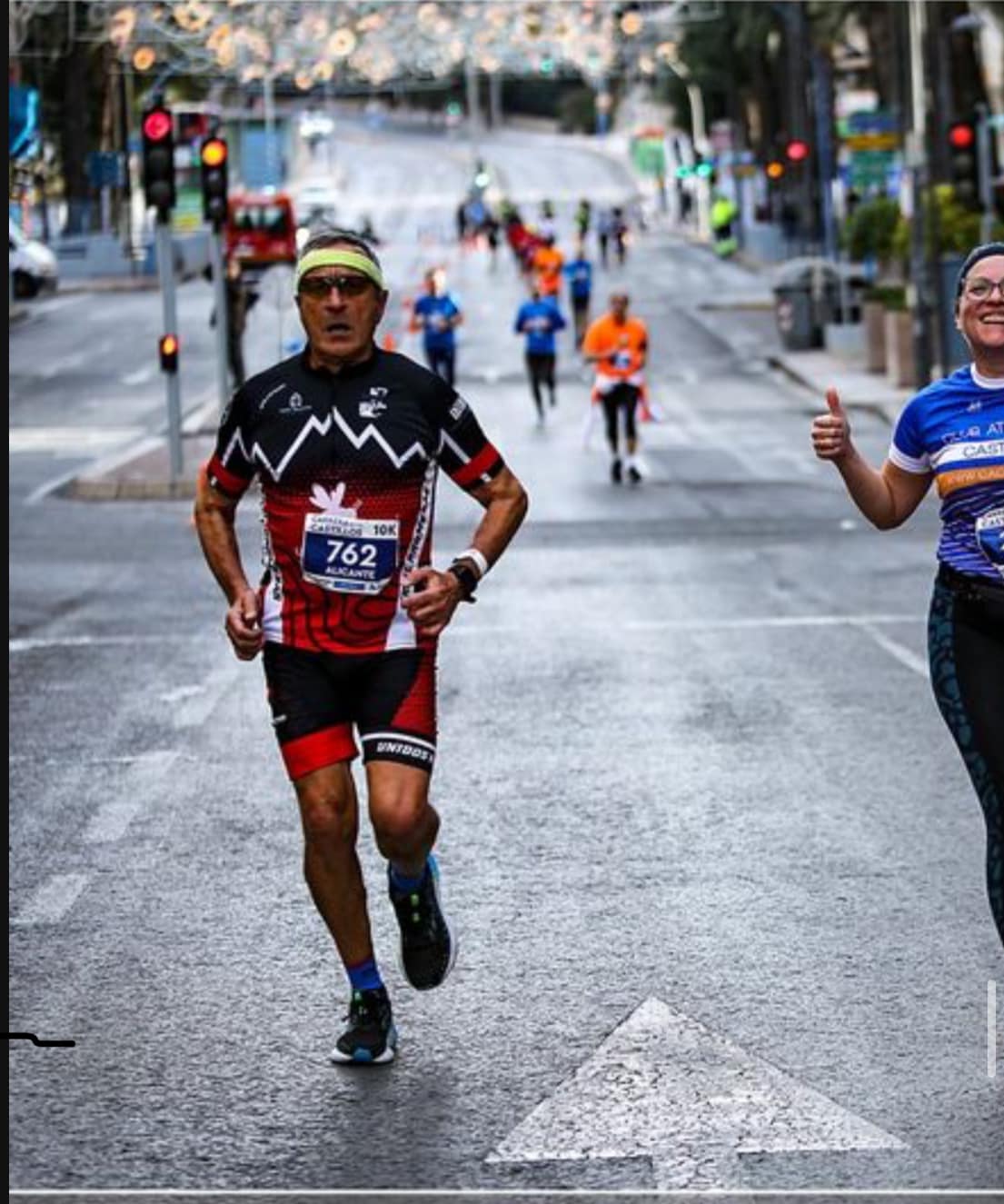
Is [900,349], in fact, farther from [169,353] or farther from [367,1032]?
[367,1032]

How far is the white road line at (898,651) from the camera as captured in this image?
15.7m

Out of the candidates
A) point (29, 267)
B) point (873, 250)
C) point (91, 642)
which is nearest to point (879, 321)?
point (873, 250)

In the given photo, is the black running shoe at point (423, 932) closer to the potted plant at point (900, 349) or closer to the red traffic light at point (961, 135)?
the red traffic light at point (961, 135)

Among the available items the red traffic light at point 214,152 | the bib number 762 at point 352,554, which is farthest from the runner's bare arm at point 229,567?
the red traffic light at point 214,152

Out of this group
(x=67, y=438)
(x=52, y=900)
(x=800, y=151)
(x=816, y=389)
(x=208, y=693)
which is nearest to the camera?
(x=52, y=900)

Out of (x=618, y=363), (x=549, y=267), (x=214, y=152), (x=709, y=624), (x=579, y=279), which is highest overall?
(x=214, y=152)

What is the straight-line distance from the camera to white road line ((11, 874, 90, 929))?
9500mm

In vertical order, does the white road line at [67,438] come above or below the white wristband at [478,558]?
below

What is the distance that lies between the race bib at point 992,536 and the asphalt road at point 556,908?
112cm

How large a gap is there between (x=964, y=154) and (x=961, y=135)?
0.31 metres

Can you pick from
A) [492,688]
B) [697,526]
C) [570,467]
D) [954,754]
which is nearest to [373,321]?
[954,754]

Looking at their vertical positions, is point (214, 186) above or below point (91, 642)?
above

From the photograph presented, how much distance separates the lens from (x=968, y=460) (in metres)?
7.42

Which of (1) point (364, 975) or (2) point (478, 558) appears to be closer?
(1) point (364, 975)
